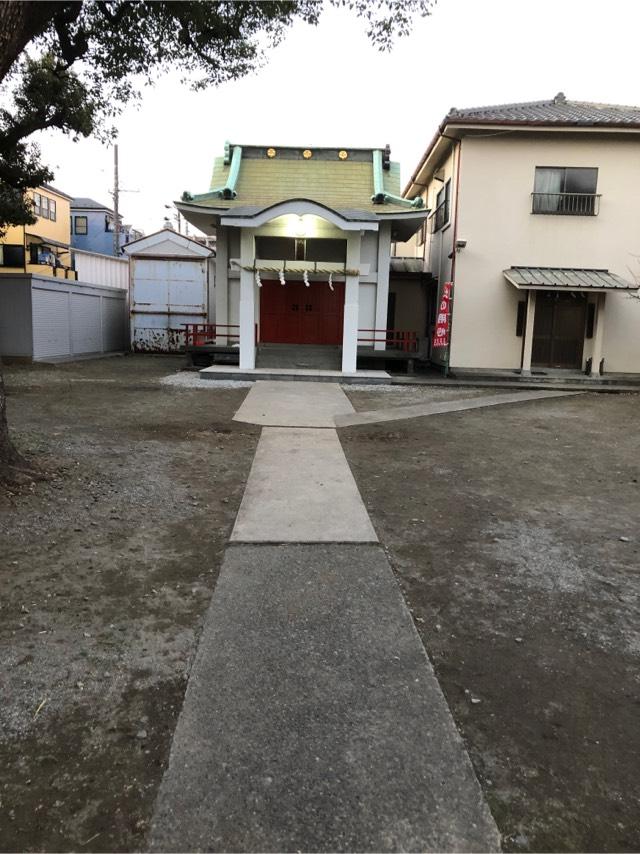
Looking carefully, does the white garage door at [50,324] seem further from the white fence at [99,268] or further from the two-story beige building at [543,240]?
the two-story beige building at [543,240]

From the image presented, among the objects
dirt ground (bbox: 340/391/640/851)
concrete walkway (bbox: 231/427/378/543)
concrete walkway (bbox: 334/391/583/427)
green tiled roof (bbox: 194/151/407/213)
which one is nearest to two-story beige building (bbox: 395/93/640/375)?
green tiled roof (bbox: 194/151/407/213)

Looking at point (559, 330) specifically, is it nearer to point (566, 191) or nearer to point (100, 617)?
point (566, 191)

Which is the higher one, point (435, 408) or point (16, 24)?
point (16, 24)

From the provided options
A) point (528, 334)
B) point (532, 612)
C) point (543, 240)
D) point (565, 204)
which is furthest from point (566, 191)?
point (532, 612)

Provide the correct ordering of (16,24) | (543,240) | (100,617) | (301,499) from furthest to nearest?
(543,240)
(301,499)
(16,24)
(100,617)

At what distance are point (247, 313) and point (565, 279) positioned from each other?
854 centimetres

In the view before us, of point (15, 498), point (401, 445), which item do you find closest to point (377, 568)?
point (15, 498)

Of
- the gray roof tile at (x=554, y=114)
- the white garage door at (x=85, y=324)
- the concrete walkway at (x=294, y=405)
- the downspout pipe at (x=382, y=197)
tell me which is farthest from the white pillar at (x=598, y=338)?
the white garage door at (x=85, y=324)

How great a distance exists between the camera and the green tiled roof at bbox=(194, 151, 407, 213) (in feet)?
62.0

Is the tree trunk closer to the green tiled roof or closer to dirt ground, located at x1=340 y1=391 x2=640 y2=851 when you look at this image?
dirt ground, located at x1=340 y1=391 x2=640 y2=851

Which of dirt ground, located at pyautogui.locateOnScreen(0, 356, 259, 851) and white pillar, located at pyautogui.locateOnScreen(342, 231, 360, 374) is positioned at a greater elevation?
white pillar, located at pyautogui.locateOnScreen(342, 231, 360, 374)

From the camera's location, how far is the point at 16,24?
5039 mm

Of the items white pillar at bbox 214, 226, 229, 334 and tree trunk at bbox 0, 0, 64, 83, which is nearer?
tree trunk at bbox 0, 0, 64, 83

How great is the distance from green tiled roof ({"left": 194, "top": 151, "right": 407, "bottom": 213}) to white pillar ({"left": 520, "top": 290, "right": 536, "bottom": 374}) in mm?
5664
